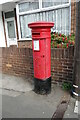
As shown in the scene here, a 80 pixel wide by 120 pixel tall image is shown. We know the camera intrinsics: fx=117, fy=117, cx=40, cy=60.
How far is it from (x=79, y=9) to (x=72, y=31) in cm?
259

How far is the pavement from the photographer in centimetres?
241

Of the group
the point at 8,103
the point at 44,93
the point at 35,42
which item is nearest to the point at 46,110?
the point at 44,93

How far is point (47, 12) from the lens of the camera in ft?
18.2

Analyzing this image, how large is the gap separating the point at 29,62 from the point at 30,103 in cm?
156

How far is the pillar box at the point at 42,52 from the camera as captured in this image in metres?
2.67

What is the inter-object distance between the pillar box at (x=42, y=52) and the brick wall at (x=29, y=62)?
563 millimetres

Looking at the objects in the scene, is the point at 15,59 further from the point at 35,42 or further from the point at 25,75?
the point at 35,42

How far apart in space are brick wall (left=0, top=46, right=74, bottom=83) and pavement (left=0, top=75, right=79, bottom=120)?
445mm

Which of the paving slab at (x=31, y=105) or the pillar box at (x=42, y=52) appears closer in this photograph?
the paving slab at (x=31, y=105)

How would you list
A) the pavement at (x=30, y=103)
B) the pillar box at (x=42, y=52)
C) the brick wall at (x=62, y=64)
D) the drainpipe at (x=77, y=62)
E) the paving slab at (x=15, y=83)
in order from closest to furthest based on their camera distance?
1. the pavement at (x=30, y=103)
2. the drainpipe at (x=77, y=62)
3. the pillar box at (x=42, y=52)
4. the brick wall at (x=62, y=64)
5. the paving slab at (x=15, y=83)

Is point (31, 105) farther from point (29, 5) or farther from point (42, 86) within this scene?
point (29, 5)

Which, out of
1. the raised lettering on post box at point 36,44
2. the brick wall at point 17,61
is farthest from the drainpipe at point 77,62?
the brick wall at point 17,61

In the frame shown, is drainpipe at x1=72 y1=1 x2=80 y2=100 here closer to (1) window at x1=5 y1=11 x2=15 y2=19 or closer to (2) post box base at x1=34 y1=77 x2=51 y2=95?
(2) post box base at x1=34 y1=77 x2=51 y2=95

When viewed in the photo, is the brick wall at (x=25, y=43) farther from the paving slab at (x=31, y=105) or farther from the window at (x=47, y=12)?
the paving slab at (x=31, y=105)
